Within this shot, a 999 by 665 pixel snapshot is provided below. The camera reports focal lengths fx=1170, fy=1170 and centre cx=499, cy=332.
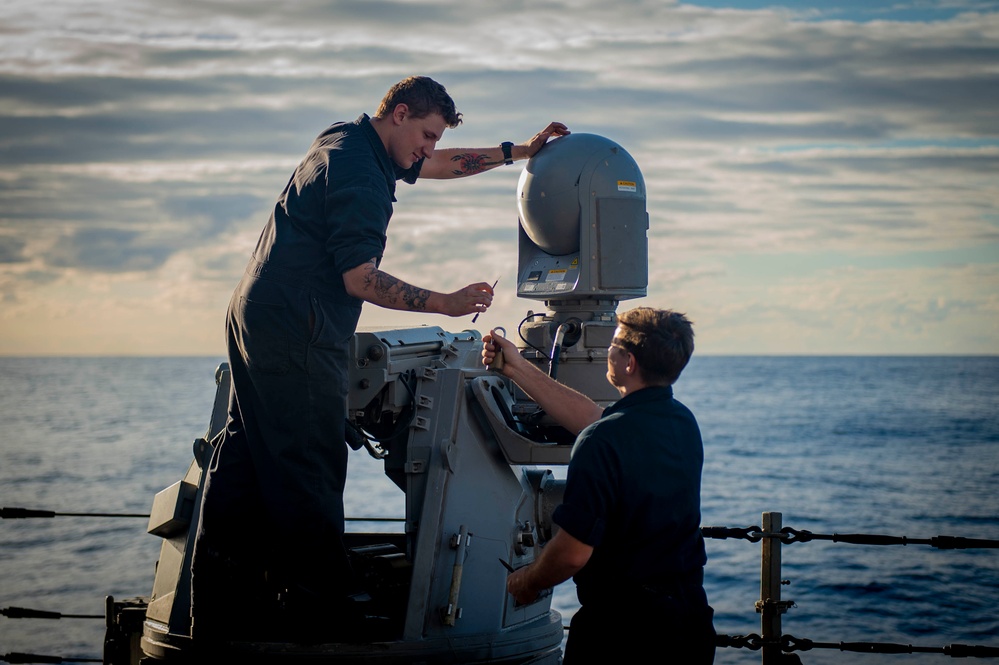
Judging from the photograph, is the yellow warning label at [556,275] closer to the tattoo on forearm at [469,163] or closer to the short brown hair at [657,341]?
the tattoo on forearm at [469,163]

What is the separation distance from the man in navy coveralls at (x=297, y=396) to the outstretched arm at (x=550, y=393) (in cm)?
22

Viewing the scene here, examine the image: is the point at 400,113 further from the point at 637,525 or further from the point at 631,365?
the point at 637,525

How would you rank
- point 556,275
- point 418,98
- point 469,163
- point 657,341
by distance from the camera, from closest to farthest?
point 657,341, point 418,98, point 556,275, point 469,163

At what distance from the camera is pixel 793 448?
141ft

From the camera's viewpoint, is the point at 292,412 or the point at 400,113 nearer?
the point at 292,412

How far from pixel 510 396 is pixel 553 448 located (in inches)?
16.5

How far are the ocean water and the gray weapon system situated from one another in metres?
1.38

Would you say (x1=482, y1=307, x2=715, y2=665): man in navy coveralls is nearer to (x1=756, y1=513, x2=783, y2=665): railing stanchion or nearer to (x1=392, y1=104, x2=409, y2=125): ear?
(x1=392, y1=104, x2=409, y2=125): ear

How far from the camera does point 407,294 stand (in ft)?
14.8

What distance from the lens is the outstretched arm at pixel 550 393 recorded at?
4492mm

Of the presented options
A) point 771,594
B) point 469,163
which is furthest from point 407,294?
point 771,594

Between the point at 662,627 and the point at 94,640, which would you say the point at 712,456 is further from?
the point at 662,627

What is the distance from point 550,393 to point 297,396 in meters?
0.98

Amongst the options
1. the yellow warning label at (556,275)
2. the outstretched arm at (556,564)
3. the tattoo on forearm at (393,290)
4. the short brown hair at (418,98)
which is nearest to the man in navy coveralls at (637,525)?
the outstretched arm at (556,564)
